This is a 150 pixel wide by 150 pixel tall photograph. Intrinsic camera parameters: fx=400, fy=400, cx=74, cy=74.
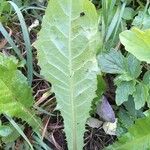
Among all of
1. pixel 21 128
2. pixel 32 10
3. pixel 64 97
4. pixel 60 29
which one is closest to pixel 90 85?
pixel 64 97

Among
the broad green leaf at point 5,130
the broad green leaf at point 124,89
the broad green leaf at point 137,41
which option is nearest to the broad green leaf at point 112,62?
the broad green leaf at point 124,89

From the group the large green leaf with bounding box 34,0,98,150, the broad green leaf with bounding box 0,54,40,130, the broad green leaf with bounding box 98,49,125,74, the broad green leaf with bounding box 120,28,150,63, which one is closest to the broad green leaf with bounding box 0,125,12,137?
the broad green leaf with bounding box 0,54,40,130

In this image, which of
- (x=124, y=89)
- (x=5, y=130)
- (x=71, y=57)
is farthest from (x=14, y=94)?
(x=124, y=89)

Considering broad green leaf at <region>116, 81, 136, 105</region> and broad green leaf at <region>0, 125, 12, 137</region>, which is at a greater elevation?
broad green leaf at <region>116, 81, 136, 105</region>

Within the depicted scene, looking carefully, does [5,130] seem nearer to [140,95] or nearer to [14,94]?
[14,94]

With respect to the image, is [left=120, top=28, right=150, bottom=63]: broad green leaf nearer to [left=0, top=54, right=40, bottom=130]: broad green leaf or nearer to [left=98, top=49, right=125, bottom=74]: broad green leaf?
[left=98, top=49, right=125, bottom=74]: broad green leaf

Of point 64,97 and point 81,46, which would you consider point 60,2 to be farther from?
point 64,97

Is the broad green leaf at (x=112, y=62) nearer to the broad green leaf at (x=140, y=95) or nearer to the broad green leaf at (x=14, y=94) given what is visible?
the broad green leaf at (x=140, y=95)

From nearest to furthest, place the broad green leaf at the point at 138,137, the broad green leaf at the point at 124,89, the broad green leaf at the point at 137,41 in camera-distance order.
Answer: the broad green leaf at the point at 137,41 → the broad green leaf at the point at 138,137 → the broad green leaf at the point at 124,89
